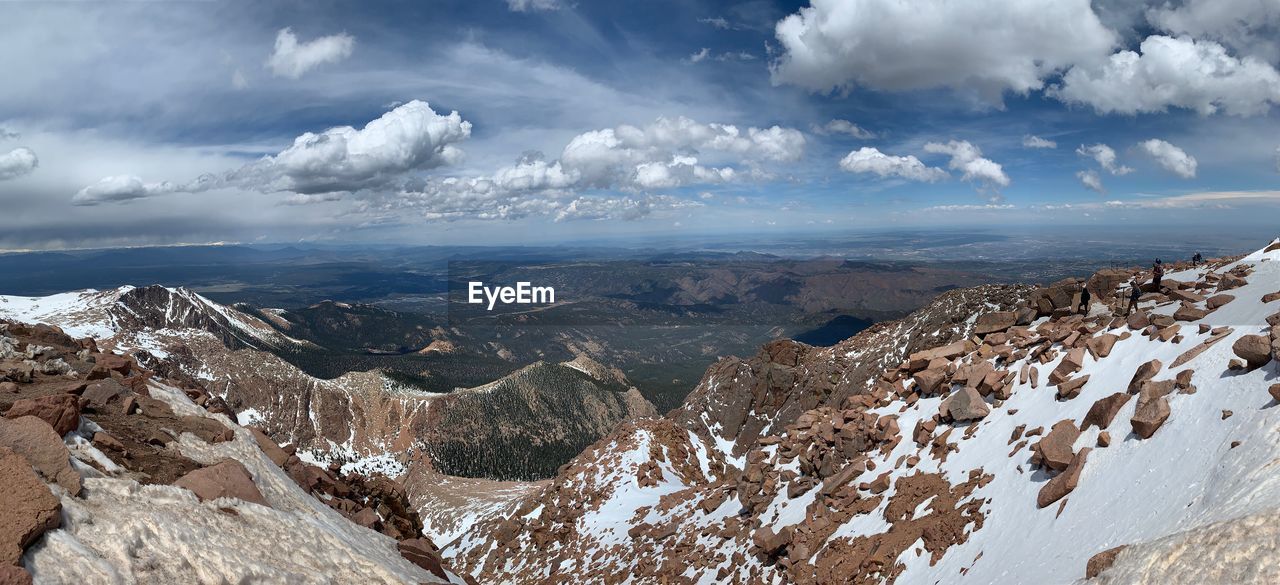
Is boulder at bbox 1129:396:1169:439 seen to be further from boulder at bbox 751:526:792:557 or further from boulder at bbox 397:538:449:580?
boulder at bbox 397:538:449:580

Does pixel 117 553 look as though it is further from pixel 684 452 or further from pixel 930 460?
pixel 684 452

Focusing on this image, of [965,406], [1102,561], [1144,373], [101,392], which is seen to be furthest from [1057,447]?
[101,392]

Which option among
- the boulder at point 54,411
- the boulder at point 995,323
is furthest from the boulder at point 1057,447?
the boulder at point 54,411

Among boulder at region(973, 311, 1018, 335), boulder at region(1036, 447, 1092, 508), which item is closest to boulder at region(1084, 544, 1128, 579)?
boulder at region(1036, 447, 1092, 508)

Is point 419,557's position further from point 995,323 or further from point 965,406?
point 995,323

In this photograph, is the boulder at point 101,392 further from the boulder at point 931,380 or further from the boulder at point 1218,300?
the boulder at point 1218,300
